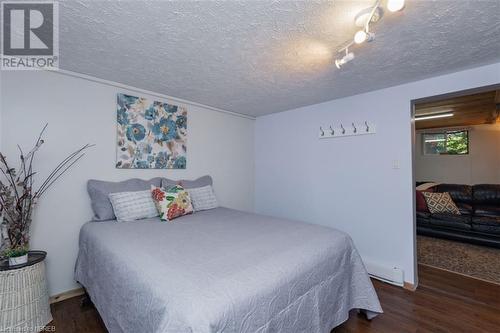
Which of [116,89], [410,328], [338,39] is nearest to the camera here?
[338,39]

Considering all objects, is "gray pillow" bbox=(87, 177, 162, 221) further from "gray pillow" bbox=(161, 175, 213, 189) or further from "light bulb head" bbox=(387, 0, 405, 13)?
"light bulb head" bbox=(387, 0, 405, 13)

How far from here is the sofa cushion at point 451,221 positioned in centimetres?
365

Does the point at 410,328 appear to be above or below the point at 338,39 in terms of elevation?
below

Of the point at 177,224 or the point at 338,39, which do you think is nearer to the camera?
the point at 338,39

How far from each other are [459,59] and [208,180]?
119 inches

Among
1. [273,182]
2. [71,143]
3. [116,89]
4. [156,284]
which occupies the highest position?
[116,89]

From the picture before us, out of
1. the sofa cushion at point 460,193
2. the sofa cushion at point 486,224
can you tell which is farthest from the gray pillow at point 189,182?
the sofa cushion at point 460,193

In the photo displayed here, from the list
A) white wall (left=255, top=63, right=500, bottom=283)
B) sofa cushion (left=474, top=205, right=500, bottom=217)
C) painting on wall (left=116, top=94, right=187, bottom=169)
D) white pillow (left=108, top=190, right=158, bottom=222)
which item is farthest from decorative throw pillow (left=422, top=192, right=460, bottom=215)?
white pillow (left=108, top=190, right=158, bottom=222)

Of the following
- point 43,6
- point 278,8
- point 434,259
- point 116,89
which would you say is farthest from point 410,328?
point 116,89

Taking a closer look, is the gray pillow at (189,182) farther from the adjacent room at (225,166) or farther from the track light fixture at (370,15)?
the track light fixture at (370,15)

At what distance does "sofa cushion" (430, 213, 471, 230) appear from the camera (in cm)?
365

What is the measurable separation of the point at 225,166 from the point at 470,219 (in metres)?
4.14

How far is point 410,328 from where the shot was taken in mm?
1759

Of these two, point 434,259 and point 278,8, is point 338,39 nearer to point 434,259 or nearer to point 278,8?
point 278,8
